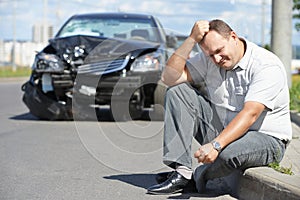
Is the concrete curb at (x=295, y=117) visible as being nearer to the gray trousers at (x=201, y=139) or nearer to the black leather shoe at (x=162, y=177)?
the black leather shoe at (x=162, y=177)

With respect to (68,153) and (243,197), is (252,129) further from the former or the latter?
(68,153)

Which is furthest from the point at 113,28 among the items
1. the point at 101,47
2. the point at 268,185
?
the point at 268,185

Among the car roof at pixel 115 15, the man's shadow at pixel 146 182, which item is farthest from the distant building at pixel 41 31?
the man's shadow at pixel 146 182

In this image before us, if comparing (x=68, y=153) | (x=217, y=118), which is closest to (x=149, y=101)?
(x=68, y=153)

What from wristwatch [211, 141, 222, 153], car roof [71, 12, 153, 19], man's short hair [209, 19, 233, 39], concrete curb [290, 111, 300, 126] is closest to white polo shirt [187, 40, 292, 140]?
man's short hair [209, 19, 233, 39]

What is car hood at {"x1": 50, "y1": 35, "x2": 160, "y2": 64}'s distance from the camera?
959cm

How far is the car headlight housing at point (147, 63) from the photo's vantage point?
31.8ft

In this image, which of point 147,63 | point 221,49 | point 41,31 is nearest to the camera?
point 221,49

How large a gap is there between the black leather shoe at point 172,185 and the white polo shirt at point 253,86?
22.5 inches

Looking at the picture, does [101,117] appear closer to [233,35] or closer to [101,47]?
[101,47]

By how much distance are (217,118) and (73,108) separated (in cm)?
511

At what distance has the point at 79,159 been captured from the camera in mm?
6949

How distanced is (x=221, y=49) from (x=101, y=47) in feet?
16.3

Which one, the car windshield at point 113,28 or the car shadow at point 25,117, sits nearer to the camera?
the car windshield at point 113,28
